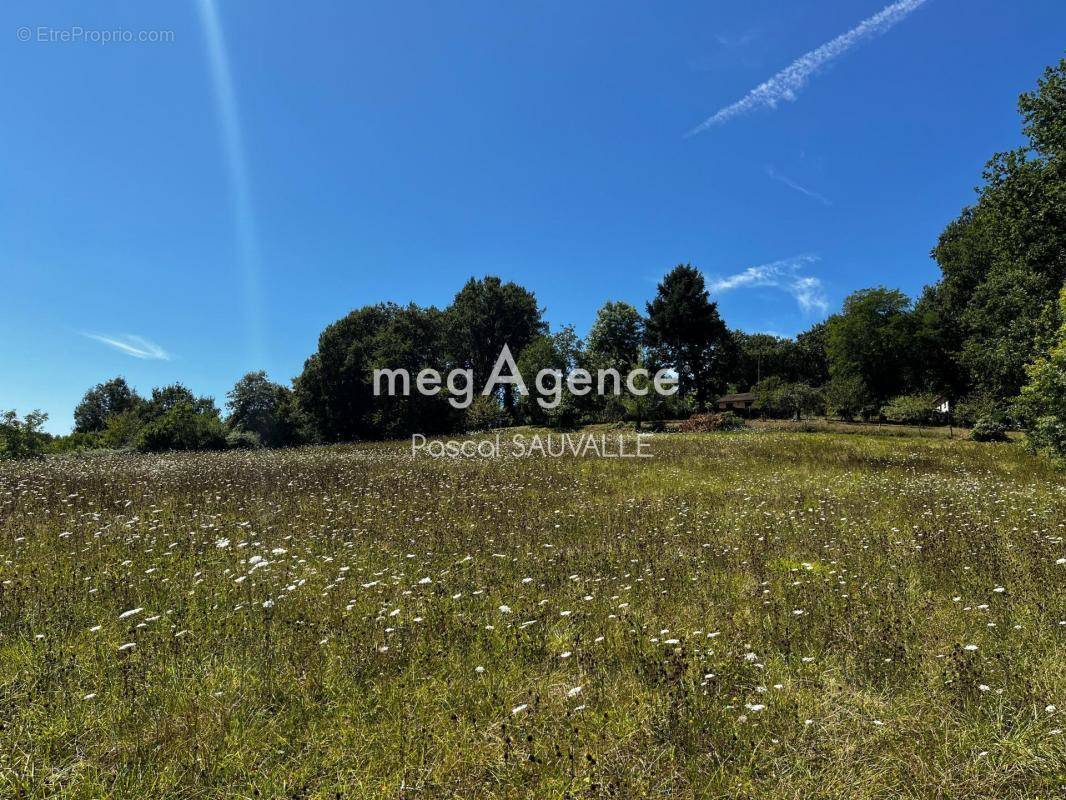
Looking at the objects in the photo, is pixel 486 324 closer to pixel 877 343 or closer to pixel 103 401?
pixel 877 343

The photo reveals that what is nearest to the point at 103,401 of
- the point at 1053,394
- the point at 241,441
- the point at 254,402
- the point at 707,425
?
the point at 254,402

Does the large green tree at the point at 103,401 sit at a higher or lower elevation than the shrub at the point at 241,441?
higher

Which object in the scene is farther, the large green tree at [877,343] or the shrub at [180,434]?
the large green tree at [877,343]

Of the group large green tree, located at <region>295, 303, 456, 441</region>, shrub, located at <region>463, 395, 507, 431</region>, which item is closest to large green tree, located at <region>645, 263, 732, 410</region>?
shrub, located at <region>463, 395, 507, 431</region>

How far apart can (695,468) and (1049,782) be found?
1276cm

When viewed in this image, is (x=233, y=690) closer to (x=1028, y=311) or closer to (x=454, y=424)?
(x=1028, y=311)

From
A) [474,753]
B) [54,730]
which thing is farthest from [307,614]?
[474,753]

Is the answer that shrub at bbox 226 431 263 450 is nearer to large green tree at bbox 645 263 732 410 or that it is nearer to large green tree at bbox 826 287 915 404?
large green tree at bbox 645 263 732 410

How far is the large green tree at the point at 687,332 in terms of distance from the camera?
52750 millimetres

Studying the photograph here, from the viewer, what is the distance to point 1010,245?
81.9 feet

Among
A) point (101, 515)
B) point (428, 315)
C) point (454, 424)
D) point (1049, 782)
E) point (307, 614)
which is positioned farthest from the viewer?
point (428, 315)

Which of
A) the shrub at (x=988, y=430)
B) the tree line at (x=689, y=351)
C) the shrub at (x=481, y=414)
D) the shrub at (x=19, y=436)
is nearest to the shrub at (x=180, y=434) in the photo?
the tree line at (x=689, y=351)

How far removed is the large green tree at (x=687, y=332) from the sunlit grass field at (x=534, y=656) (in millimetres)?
47324

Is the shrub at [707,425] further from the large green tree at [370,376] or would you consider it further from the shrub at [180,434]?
the shrub at [180,434]
